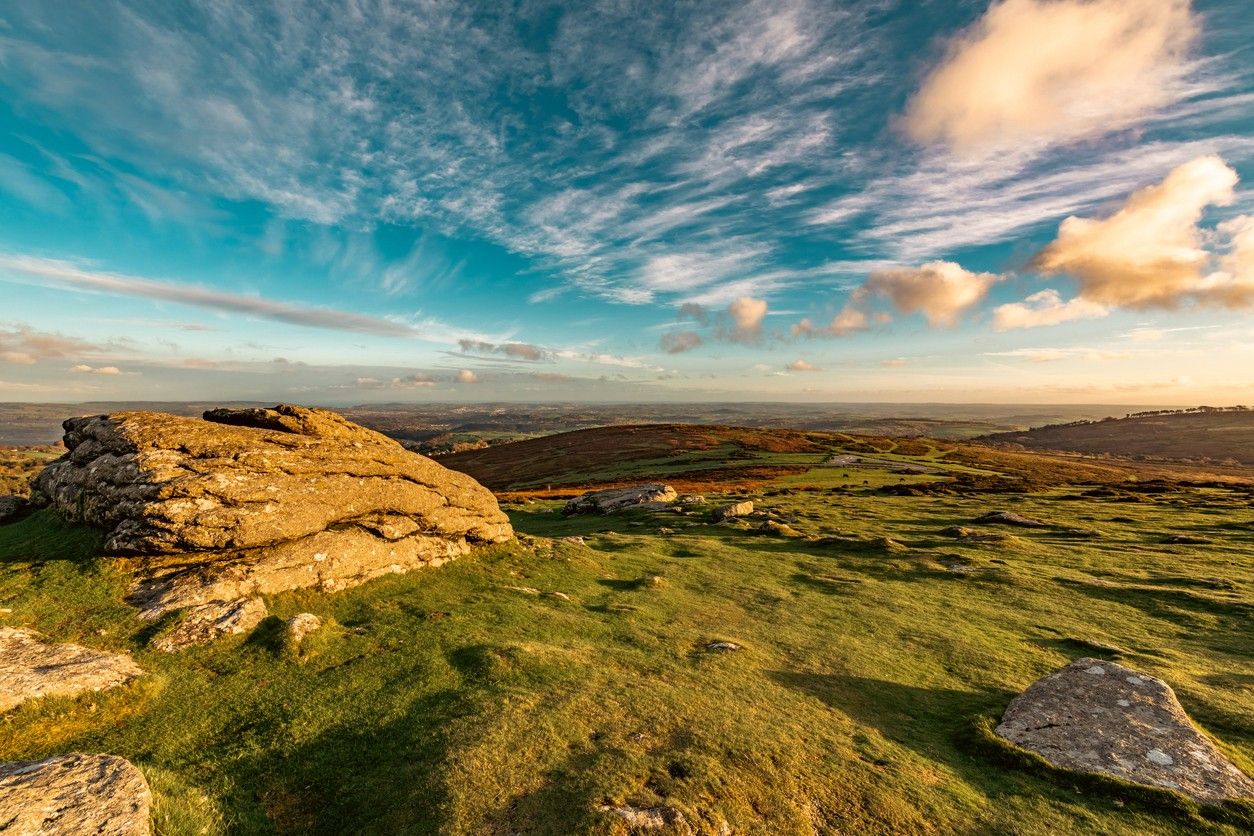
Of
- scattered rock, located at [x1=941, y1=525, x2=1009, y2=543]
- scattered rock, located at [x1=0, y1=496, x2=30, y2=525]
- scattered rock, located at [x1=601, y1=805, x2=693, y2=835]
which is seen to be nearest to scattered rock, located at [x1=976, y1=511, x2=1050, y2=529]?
scattered rock, located at [x1=941, y1=525, x2=1009, y2=543]

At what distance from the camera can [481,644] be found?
16656 millimetres

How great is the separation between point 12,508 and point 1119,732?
4209cm

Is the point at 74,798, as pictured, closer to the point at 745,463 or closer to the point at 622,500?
the point at 622,500

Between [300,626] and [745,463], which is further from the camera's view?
[745,463]

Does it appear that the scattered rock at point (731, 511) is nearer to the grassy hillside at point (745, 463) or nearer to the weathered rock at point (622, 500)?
the weathered rock at point (622, 500)

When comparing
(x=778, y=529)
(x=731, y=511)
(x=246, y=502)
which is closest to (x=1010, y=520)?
(x=778, y=529)

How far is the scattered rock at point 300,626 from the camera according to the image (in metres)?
15.3

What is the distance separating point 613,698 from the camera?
14.0 meters

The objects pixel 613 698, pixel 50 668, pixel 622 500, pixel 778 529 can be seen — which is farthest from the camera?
pixel 622 500

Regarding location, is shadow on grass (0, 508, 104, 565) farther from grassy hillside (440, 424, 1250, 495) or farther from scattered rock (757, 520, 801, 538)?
grassy hillside (440, 424, 1250, 495)

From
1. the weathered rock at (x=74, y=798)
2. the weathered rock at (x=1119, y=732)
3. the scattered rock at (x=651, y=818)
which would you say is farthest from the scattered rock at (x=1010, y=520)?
the weathered rock at (x=74, y=798)

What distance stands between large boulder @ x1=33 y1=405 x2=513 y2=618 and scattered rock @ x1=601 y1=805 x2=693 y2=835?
1481 centimetres

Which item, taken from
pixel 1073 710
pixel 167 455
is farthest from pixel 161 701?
pixel 1073 710

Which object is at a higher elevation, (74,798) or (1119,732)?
(74,798)
